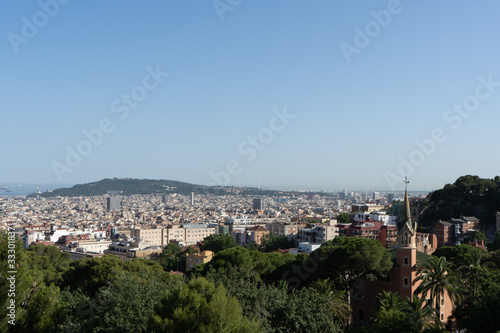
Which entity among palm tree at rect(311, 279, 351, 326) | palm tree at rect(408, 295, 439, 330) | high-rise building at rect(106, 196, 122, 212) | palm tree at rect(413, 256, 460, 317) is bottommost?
high-rise building at rect(106, 196, 122, 212)

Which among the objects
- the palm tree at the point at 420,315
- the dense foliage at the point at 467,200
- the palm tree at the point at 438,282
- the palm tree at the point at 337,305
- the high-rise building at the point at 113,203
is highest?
the dense foliage at the point at 467,200

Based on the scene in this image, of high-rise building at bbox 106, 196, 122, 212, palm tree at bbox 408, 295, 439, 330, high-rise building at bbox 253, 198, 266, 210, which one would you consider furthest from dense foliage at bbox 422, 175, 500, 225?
high-rise building at bbox 106, 196, 122, 212

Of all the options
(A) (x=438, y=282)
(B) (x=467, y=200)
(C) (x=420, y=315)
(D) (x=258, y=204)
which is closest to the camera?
(C) (x=420, y=315)

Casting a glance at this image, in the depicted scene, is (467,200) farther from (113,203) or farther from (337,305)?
(113,203)

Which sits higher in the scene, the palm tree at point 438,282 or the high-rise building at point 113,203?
the palm tree at point 438,282

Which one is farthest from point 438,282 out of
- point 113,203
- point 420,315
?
point 113,203

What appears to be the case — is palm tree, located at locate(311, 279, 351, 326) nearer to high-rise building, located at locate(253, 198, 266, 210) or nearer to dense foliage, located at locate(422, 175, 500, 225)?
dense foliage, located at locate(422, 175, 500, 225)

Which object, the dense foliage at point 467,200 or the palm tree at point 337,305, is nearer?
the palm tree at point 337,305

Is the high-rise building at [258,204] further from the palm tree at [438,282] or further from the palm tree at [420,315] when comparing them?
the palm tree at [420,315]

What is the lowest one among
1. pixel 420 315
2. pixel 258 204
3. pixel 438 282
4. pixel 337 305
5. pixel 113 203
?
pixel 113 203

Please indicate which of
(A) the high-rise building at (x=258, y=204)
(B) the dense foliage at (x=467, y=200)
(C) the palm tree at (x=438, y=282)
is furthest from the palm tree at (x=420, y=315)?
(A) the high-rise building at (x=258, y=204)

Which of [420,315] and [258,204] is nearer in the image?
[420,315]

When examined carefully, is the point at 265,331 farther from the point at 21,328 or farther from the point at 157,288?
the point at 21,328

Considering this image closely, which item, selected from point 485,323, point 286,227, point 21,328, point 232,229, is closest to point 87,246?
point 286,227
